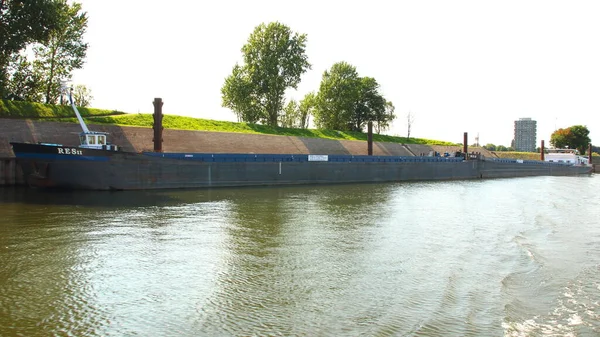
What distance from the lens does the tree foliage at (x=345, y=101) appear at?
75188 mm

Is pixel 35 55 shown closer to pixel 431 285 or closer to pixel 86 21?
pixel 86 21

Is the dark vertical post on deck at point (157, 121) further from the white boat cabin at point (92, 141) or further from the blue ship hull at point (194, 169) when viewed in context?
the white boat cabin at point (92, 141)

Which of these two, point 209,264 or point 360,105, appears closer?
point 209,264

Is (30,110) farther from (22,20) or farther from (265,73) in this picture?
(265,73)

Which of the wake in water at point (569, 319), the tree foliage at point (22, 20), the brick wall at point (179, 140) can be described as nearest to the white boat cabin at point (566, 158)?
the brick wall at point (179, 140)

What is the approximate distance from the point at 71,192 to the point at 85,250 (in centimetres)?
1474

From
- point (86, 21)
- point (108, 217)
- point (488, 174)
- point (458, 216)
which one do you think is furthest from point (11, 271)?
point (488, 174)

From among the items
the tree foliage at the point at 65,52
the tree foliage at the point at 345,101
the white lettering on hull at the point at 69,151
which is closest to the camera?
the white lettering on hull at the point at 69,151

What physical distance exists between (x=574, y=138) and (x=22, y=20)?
122430 millimetres

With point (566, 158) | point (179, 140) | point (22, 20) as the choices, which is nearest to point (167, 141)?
point (179, 140)

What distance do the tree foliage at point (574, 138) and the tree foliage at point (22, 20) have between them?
11934 cm

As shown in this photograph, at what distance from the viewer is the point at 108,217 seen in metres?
15.3

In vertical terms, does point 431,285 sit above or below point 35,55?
below

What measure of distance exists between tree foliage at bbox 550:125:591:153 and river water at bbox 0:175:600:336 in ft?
363
